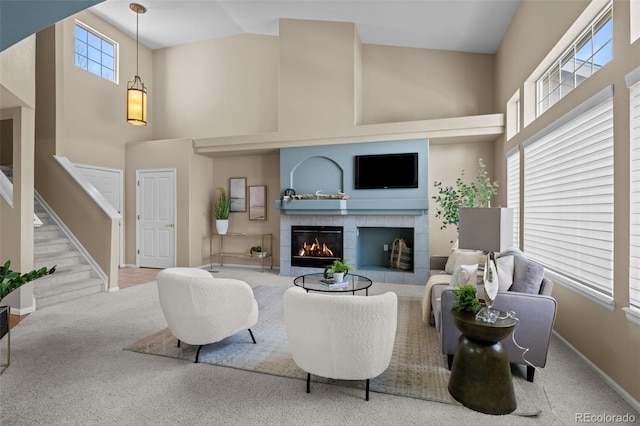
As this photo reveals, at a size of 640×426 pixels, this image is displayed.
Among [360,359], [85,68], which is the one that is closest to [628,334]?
[360,359]

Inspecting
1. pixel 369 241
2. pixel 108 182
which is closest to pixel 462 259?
pixel 369 241

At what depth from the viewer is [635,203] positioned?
2.13 m

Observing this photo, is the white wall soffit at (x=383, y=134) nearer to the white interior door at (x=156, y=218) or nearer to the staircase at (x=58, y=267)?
the white interior door at (x=156, y=218)

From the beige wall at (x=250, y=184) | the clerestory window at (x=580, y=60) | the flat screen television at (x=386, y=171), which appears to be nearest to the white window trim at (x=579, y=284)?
the clerestory window at (x=580, y=60)

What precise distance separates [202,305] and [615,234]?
9.96 feet

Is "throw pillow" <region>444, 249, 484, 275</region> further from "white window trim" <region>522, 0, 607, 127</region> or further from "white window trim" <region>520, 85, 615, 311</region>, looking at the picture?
"white window trim" <region>522, 0, 607, 127</region>

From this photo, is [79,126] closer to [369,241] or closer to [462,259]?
[369,241]

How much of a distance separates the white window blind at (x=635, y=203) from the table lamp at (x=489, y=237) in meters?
0.71

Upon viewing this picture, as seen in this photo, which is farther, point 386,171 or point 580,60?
point 386,171

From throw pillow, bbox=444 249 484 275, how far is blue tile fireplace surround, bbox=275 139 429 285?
1.33 meters

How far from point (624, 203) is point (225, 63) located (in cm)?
707

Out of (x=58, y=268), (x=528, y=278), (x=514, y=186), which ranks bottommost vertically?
(x=58, y=268)

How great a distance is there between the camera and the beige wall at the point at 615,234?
216 cm

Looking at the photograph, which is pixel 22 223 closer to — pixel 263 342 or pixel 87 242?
pixel 87 242
